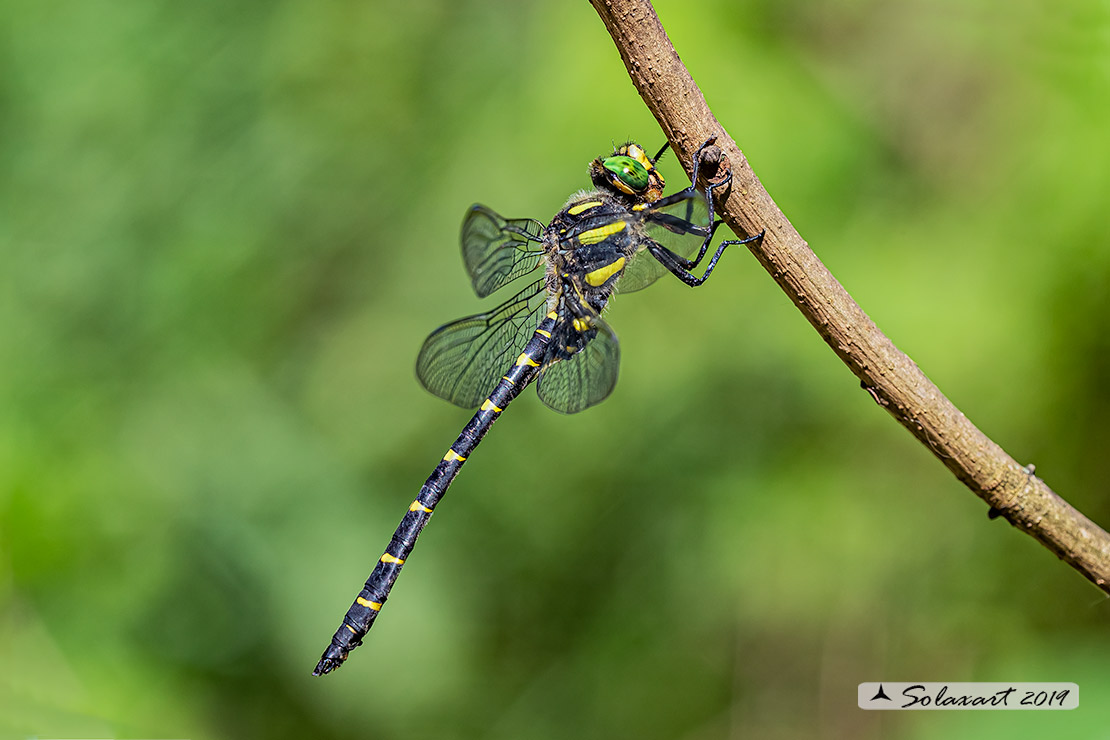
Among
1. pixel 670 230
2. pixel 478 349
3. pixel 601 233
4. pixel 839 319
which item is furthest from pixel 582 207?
pixel 839 319

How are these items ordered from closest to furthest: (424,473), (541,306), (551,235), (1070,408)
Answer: (551,235) → (541,306) → (1070,408) → (424,473)

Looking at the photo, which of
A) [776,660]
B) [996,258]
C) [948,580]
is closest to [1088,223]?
[996,258]

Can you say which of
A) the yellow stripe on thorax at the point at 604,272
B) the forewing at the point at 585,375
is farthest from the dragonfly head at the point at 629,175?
the forewing at the point at 585,375

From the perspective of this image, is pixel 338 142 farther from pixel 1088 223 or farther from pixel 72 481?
pixel 1088 223

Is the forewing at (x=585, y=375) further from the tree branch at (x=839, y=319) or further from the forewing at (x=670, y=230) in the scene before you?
the tree branch at (x=839, y=319)

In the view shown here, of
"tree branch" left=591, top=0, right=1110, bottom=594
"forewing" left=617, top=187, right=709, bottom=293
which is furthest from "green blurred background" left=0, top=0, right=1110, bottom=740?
"tree branch" left=591, top=0, right=1110, bottom=594

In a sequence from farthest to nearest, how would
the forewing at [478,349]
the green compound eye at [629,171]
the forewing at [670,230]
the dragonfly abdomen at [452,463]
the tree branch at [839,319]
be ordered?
the forewing at [478,349] < the dragonfly abdomen at [452,463] < the green compound eye at [629,171] < the forewing at [670,230] < the tree branch at [839,319]

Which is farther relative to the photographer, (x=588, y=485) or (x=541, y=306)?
(x=588, y=485)
